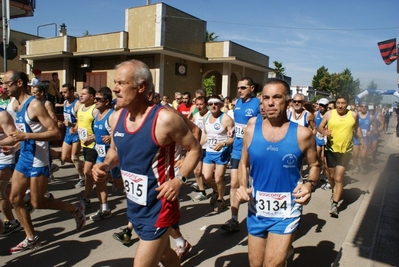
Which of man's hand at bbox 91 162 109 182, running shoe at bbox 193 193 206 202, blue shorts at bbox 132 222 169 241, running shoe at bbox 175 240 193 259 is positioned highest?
man's hand at bbox 91 162 109 182

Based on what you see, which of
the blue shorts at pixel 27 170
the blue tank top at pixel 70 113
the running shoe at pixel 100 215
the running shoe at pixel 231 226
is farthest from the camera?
the blue tank top at pixel 70 113

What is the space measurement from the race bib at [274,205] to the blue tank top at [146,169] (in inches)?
28.4

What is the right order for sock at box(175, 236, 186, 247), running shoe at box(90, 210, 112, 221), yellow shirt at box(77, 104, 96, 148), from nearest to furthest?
sock at box(175, 236, 186, 247)
running shoe at box(90, 210, 112, 221)
yellow shirt at box(77, 104, 96, 148)

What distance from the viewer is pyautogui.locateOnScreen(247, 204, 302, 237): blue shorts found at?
269cm

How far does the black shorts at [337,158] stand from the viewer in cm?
602

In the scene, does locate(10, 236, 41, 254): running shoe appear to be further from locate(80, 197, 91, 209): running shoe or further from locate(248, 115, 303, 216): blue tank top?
locate(248, 115, 303, 216): blue tank top

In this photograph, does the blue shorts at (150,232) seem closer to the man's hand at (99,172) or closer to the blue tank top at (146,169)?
the blue tank top at (146,169)

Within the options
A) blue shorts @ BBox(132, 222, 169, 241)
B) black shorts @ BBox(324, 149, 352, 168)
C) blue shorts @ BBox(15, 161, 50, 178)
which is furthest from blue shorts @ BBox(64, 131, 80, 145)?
blue shorts @ BBox(132, 222, 169, 241)

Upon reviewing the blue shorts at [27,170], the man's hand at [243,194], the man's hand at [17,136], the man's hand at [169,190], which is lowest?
the blue shorts at [27,170]

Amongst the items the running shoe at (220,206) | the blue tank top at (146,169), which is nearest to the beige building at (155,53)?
the running shoe at (220,206)

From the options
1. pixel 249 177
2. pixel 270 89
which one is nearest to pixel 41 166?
pixel 249 177

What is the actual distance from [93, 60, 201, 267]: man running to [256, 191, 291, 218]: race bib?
67 centimetres

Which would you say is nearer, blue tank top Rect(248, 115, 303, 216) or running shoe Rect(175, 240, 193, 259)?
blue tank top Rect(248, 115, 303, 216)

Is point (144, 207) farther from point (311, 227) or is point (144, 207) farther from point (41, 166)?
point (311, 227)
